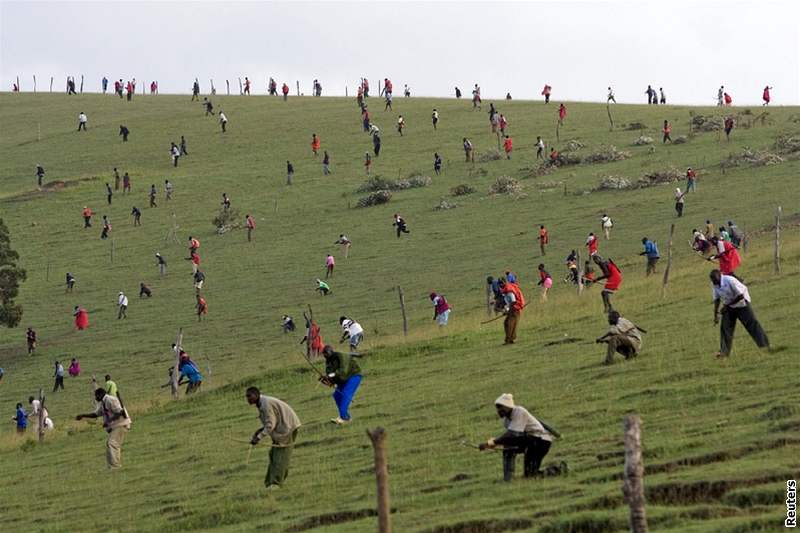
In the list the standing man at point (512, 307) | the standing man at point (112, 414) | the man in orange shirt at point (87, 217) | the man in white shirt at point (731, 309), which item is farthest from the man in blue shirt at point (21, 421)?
the man in orange shirt at point (87, 217)

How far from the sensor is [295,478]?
886 inches

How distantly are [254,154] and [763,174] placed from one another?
1541 inches

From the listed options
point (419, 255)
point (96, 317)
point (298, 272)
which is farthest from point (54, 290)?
point (419, 255)

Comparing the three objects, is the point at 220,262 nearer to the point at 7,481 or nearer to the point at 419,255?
the point at 419,255

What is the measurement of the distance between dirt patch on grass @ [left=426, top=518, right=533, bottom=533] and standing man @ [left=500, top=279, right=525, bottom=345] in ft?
59.1

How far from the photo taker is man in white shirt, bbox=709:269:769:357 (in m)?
24.5

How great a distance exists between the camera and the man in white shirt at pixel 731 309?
2445 centimetres

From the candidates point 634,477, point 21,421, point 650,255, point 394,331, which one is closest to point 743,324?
point 634,477

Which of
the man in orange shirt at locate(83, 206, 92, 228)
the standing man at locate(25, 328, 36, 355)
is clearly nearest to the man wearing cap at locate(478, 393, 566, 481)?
the standing man at locate(25, 328, 36, 355)

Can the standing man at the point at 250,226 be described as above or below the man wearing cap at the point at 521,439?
below

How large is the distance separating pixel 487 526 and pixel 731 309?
981cm

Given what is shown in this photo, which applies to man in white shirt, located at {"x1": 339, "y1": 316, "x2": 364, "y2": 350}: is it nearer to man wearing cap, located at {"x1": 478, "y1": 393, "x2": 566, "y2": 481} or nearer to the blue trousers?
the blue trousers

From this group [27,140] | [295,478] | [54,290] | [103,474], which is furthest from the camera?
[27,140]

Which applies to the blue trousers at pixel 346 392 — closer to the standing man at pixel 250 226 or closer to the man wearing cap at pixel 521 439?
the man wearing cap at pixel 521 439
